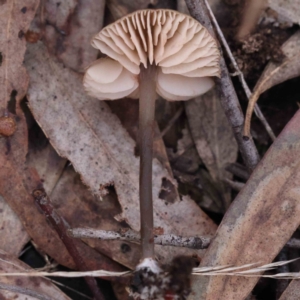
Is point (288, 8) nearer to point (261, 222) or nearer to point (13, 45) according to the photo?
point (261, 222)

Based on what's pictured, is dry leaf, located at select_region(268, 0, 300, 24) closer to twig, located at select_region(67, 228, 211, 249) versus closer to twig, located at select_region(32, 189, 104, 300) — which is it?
twig, located at select_region(67, 228, 211, 249)

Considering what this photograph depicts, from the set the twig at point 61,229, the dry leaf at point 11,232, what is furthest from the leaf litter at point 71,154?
the twig at point 61,229

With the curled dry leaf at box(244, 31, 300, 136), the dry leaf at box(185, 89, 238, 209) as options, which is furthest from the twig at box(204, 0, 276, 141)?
the dry leaf at box(185, 89, 238, 209)

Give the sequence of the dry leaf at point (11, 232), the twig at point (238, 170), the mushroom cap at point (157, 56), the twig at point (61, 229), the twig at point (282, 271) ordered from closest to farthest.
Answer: the mushroom cap at point (157, 56), the twig at point (61, 229), the twig at point (282, 271), the dry leaf at point (11, 232), the twig at point (238, 170)

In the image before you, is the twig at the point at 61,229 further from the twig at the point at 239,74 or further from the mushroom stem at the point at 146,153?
the twig at the point at 239,74

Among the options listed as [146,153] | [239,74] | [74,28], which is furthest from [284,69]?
[74,28]
